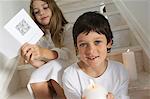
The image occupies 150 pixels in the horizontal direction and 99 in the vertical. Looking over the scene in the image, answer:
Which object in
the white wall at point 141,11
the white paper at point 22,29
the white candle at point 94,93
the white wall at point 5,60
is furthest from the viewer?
the white wall at point 5,60

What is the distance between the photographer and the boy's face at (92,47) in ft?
3.70

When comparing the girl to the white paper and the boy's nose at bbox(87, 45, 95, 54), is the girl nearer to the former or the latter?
the white paper

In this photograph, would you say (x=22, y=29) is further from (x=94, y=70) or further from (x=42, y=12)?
(x=94, y=70)

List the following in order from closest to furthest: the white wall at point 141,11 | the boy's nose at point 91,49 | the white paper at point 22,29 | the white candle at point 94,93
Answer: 1. the white candle at point 94,93
2. the boy's nose at point 91,49
3. the white paper at point 22,29
4. the white wall at point 141,11

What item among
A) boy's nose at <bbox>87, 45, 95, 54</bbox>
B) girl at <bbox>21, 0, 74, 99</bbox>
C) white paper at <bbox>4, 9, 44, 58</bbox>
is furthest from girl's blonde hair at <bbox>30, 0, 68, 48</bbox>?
boy's nose at <bbox>87, 45, 95, 54</bbox>

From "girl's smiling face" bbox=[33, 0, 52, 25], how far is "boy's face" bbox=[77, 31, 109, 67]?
48cm

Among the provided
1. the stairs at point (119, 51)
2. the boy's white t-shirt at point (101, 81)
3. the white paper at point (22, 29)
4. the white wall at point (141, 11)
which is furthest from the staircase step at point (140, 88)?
the white paper at point (22, 29)

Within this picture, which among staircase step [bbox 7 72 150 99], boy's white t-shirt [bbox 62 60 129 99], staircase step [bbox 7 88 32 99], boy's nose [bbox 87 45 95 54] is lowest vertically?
staircase step [bbox 7 72 150 99]

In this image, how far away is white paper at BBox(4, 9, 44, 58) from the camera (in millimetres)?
1274

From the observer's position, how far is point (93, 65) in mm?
1175

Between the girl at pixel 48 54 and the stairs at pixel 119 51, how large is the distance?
0.13 meters

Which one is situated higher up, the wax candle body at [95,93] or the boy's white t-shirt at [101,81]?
the wax candle body at [95,93]

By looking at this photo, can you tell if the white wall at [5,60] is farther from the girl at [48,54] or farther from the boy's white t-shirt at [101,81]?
the boy's white t-shirt at [101,81]

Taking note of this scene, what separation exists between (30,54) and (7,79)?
1.23 ft
